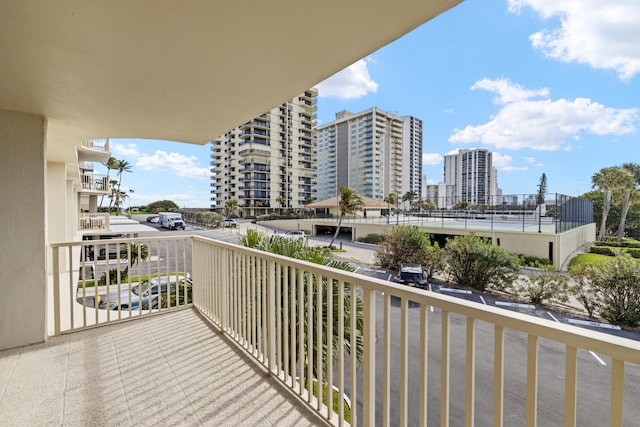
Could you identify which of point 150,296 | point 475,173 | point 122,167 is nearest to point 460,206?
point 150,296

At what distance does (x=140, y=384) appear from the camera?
6.68ft

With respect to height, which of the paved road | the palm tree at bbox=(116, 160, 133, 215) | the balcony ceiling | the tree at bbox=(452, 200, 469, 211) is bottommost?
the paved road

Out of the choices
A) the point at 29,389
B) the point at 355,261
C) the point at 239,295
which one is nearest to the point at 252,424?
the point at 239,295

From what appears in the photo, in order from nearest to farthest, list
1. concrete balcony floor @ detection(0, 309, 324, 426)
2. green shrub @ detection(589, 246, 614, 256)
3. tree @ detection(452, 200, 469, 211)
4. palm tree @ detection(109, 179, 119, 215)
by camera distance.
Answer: concrete balcony floor @ detection(0, 309, 324, 426), green shrub @ detection(589, 246, 614, 256), tree @ detection(452, 200, 469, 211), palm tree @ detection(109, 179, 119, 215)

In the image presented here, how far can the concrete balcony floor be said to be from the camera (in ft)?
5.66

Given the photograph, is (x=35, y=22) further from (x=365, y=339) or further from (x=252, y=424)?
(x=252, y=424)

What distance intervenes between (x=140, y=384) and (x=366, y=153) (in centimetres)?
6009

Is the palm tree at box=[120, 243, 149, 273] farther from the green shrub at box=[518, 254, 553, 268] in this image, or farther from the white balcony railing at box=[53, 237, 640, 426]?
the green shrub at box=[518, 254, 553, 268]

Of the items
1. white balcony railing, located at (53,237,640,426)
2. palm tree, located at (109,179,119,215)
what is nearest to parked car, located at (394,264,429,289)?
white balcony railing, located at (53,237,640,426)

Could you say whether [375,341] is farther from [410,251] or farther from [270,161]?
[270,161]

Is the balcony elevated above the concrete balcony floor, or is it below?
above

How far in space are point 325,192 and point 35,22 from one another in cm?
6962

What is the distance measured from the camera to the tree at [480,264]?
1087cm

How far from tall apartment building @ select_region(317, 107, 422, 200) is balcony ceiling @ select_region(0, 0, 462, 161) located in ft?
192
